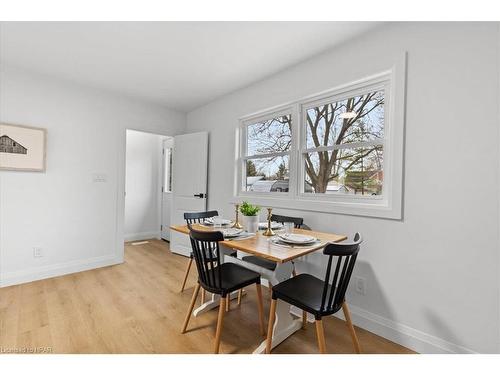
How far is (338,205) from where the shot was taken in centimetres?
217

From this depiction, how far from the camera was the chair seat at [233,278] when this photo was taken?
162 centimetres

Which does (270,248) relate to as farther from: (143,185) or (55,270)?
(143,185)

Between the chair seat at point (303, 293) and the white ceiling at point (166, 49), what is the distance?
201cm

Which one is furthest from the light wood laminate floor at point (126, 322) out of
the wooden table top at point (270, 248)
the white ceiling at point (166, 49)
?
the white ceiling at point (166, 49)

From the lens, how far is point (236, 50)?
2.28 meters

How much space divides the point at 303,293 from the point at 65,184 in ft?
10.4

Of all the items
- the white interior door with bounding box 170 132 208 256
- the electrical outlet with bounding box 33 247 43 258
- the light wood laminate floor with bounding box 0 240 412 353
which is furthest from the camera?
the white interior door with bounding box 170 132 208 256

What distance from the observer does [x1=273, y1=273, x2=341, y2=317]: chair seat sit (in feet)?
4.58

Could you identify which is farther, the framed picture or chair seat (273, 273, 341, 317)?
the framed picture

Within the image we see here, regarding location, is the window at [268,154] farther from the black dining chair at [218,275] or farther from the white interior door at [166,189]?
the white interior door at [166,189]

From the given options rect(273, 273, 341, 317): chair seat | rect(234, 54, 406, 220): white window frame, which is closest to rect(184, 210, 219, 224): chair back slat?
rect(234, 54, 406, 220): white window frame

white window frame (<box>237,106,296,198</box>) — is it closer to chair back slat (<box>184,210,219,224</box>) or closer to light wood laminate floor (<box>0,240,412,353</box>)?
chair back slat (<box>184,210,219,224</box>)

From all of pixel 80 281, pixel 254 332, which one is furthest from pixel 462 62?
pixel 80 281

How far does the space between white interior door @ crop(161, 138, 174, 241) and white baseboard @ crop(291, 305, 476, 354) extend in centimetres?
348
